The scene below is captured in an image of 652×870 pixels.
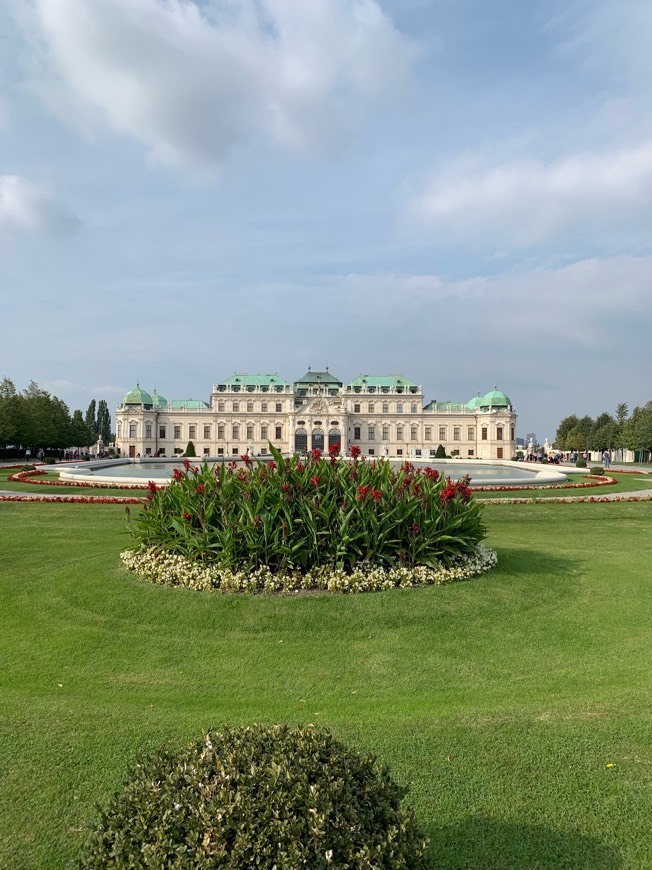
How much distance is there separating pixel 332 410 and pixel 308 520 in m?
90.2

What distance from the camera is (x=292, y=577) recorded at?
9156 mm

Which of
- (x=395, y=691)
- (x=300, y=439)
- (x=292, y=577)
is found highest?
(x=300, y=439)

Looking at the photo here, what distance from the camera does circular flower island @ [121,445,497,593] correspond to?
30.3 ft

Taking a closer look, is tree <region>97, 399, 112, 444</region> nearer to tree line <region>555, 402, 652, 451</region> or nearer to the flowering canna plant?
tree line <region>555, 402, 652, 451</region>

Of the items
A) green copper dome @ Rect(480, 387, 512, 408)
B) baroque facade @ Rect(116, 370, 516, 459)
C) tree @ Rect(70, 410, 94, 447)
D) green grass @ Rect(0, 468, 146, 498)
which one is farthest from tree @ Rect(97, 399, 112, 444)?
green grass @ Rect(0, 468, 146, 498)

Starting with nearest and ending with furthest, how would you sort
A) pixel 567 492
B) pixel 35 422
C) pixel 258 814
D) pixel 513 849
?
pixel 258 814, pixel 513 849, pixel 567 492, pixel 35 422

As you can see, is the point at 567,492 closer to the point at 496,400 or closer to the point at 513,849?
the point at 513,849

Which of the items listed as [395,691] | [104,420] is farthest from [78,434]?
[395,691]

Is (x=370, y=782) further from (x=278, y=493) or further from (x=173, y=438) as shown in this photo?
(x=173, y=438)

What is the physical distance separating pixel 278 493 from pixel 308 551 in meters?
1.19

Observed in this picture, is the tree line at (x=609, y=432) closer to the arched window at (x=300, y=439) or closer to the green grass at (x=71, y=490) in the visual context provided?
the arched window at (x=300, y=439)

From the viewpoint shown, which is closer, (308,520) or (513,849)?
(513,849)

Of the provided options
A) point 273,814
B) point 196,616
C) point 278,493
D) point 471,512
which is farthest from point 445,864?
point 471,512

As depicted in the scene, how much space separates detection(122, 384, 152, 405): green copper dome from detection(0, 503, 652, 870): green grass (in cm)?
9373
